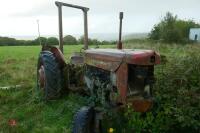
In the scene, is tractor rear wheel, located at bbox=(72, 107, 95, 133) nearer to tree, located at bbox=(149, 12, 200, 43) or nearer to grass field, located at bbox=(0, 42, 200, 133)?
grass field, located at bbox=(0, 42, 200, 133)

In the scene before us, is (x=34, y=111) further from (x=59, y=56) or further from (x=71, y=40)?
(x=71, y=40)

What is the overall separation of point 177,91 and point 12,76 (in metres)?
6.39

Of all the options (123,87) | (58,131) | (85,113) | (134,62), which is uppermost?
(134,62)

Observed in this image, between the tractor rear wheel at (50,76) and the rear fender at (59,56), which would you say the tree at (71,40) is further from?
the tractor rear wheel at (50,76)

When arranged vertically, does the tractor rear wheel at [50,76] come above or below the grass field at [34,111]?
above

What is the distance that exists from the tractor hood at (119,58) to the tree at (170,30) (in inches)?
1280

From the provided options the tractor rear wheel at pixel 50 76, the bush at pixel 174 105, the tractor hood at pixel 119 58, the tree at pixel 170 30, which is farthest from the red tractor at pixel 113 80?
the tree at pixel 170 30

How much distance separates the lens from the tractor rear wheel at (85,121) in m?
5.59

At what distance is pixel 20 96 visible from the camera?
841cm

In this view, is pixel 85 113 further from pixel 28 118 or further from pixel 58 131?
pixel 28 118

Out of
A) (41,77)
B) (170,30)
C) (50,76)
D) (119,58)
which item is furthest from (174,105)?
(170,30)

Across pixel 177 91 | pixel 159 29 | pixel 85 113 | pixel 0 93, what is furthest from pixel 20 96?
pixel 159 29

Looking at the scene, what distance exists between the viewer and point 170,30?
1576 inches

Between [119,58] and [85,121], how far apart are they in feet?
3.02
